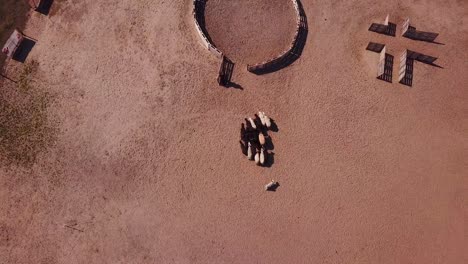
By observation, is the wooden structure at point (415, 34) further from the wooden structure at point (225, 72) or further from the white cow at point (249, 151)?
the white cow at point (249, 151)

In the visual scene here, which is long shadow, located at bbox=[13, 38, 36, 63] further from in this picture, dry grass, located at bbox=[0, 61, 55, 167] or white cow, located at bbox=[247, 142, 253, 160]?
white cow, located at bbox=[247, 142, 253, 160]

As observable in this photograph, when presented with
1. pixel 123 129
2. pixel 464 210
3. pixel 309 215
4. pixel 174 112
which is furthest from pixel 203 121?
pixel 464 210

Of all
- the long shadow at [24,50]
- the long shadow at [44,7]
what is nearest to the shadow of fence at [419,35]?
the long shadow at [44,7]

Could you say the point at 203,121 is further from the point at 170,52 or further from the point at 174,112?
the point at 170,52

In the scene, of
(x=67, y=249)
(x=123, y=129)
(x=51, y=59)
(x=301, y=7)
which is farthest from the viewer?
(x=301, y=7)

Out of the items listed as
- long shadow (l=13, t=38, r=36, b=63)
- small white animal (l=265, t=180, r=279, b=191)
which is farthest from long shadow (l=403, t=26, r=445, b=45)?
long shadow (l=13, t=38, r=36, b=63)

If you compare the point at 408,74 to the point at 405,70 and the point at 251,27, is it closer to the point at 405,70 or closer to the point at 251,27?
the point at 405,70
